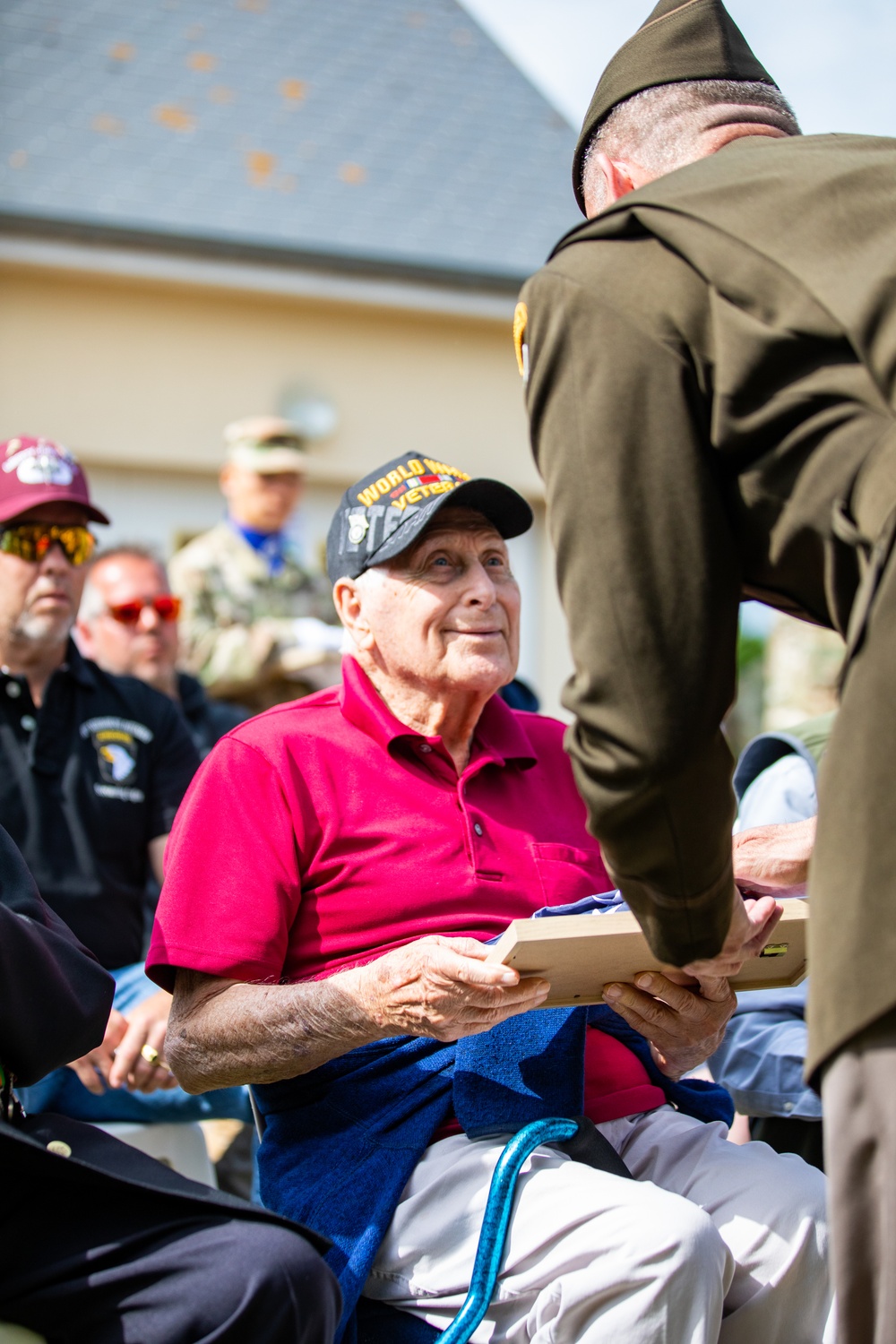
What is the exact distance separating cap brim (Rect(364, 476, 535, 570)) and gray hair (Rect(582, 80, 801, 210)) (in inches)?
36.3

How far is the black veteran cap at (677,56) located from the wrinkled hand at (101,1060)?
2.17 m

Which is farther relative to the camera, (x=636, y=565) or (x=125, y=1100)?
(x=125, y=1100)

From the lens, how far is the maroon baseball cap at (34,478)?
3.90 m

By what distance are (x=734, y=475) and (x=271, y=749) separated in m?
1.28

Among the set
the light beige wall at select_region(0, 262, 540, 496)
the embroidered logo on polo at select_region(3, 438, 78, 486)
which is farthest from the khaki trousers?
the light beige wall at select_region(0, 262, 540, 496)

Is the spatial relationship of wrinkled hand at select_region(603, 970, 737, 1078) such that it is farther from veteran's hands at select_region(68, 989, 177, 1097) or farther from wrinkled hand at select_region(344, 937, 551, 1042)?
veteran's hands at select_region(68, 989, 177, 1097)

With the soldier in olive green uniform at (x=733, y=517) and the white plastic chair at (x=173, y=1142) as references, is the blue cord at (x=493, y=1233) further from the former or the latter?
the white plastic chair at (x=173, y=1142)

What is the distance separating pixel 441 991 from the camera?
2.10 m

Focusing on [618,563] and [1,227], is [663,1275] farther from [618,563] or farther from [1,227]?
[1,227]

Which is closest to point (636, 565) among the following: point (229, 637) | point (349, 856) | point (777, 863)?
point (777, 863)

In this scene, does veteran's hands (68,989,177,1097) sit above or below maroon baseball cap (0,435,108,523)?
below

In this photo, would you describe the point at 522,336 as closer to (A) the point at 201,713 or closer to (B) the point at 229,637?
(A) the point at 201,713

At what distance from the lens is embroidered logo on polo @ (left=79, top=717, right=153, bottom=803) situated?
386 cm

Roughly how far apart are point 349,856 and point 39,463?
1.93 meters
